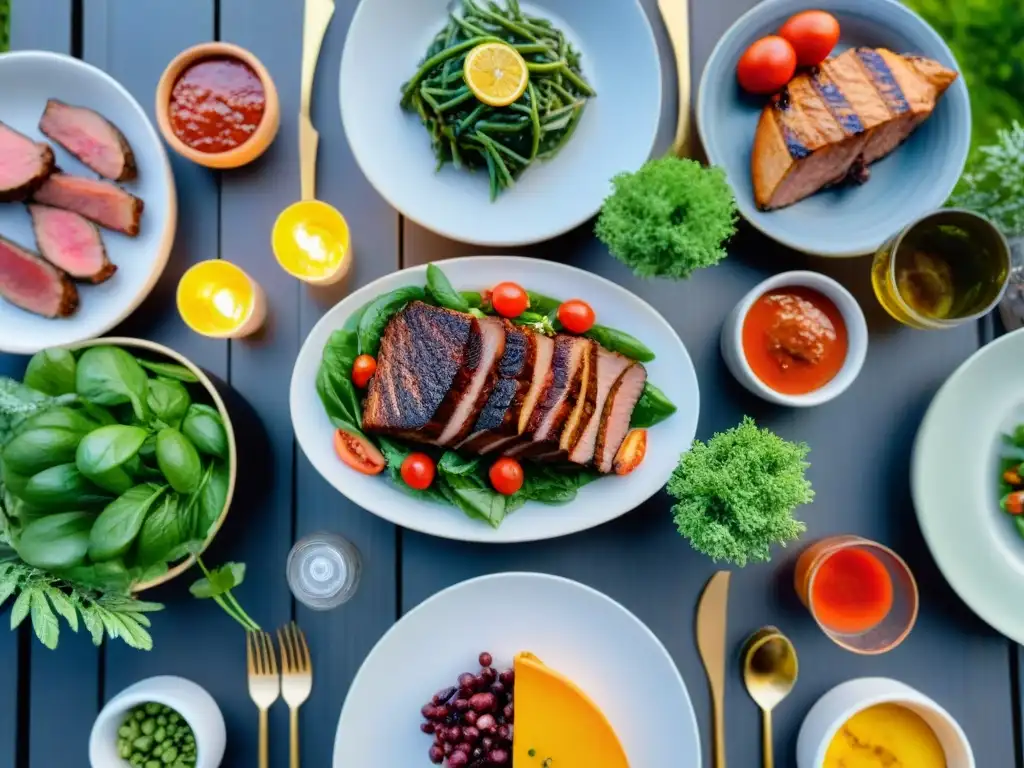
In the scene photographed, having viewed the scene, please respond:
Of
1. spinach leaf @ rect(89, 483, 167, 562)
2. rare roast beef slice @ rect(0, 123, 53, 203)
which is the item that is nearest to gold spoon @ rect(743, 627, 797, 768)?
spinach leaf @ rect(89, 483, 167, 562)

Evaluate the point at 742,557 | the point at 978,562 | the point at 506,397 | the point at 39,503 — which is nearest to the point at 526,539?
the point at 506,397

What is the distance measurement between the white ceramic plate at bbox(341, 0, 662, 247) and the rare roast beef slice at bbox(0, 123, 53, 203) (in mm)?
621

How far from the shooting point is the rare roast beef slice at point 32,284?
151 centimetres

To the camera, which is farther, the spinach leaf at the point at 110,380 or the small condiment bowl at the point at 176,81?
the small condiment bowl at the point at 176,81

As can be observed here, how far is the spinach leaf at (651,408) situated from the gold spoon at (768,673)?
0.50 metres

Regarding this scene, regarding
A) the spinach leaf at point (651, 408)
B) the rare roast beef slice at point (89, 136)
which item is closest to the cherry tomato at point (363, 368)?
the spinach leaf at point (651, 408)

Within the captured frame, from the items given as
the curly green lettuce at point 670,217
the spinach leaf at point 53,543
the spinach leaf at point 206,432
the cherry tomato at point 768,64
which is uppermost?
the cherry tomato at point 768,64

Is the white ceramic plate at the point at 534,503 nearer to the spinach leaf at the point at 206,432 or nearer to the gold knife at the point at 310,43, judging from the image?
the spinach leaf at the point at 206,432

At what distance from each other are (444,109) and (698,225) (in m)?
0.57

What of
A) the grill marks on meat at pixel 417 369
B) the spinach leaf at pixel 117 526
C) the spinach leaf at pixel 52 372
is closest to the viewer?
the spinach leaf at pixel 117 526

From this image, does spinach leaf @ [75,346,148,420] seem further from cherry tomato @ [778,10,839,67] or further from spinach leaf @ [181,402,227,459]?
cherry tomato @ [778,10,839,67]

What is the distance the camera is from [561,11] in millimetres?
1602

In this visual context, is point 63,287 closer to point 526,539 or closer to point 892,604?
point 526,539

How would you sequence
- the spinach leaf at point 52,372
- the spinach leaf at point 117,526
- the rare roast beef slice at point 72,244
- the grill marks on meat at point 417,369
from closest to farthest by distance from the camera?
the spinach leaf at point 117,526
the spinach leaf at point 52,372
the grill marks on meat at point 417,369
the rare roast beef slice at point 72,244
